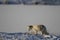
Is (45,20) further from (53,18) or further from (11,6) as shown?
(11,6)

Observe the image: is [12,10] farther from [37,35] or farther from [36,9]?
[37,35]

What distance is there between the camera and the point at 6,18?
Result: 6.36 feet

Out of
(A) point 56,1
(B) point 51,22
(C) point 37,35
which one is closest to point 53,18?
(B) point 51,22

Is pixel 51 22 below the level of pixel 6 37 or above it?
above

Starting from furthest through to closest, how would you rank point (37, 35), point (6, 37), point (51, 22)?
point (51, 22)
point (37, 35)
point (6, 37)

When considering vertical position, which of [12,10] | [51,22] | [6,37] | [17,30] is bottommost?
[6,37]

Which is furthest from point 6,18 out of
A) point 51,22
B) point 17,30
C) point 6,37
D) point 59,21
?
point 59,21

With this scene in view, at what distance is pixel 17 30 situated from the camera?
1.98m

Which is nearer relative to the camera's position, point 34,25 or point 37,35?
point 37,35

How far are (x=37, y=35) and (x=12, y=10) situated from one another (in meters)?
0.60

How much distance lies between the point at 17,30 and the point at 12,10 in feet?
1.14

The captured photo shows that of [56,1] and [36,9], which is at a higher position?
[56,1]

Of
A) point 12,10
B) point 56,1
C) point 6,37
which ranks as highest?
point 56,1

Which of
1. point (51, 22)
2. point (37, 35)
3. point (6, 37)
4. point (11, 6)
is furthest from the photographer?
point (51, 22)
